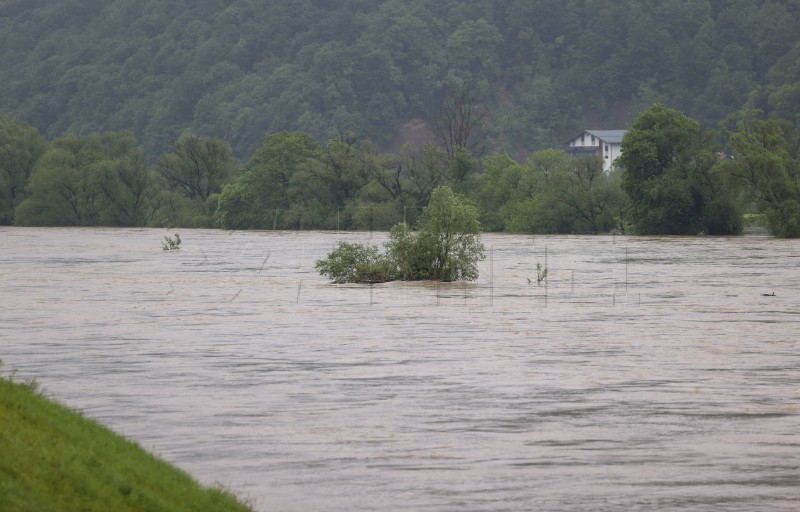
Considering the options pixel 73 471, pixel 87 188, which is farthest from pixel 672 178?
pixel 73 471

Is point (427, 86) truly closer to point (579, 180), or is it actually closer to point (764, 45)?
point (764, 45)

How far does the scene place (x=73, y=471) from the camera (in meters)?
10.1

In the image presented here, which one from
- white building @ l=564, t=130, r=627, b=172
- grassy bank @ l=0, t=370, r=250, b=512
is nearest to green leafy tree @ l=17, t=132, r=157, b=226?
white building @ l=564, t=130, r=627, b=172

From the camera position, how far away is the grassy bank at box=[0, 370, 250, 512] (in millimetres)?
9602

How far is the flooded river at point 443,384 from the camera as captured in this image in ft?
48.0

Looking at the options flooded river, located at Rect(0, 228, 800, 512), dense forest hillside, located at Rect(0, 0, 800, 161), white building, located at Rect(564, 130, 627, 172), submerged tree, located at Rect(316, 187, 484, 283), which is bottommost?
flooded river, located at Rect(0, 228, 800, 512)

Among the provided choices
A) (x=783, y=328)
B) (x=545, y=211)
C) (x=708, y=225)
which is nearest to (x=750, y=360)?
(x=783, y=328)

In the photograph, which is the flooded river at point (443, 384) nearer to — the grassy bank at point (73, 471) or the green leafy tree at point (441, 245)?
the green leafy tree at point (441, 245)

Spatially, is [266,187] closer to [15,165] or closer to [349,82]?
[15,165]

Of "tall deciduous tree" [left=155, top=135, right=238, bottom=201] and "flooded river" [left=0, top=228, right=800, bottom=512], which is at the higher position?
"tall deciduous tree" [left=155, top=135, right=238, bottom=201]

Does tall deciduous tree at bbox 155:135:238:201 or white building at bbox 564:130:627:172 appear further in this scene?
white building at bbox 564:130:627:172

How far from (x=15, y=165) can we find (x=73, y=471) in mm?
109458

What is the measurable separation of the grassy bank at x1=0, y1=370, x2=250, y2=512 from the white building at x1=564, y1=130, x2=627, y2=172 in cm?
17713

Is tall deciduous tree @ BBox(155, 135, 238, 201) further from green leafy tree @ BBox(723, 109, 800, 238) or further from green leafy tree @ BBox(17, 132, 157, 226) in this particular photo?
green leafy tree @ BBox(723, 109, 800, 238)
